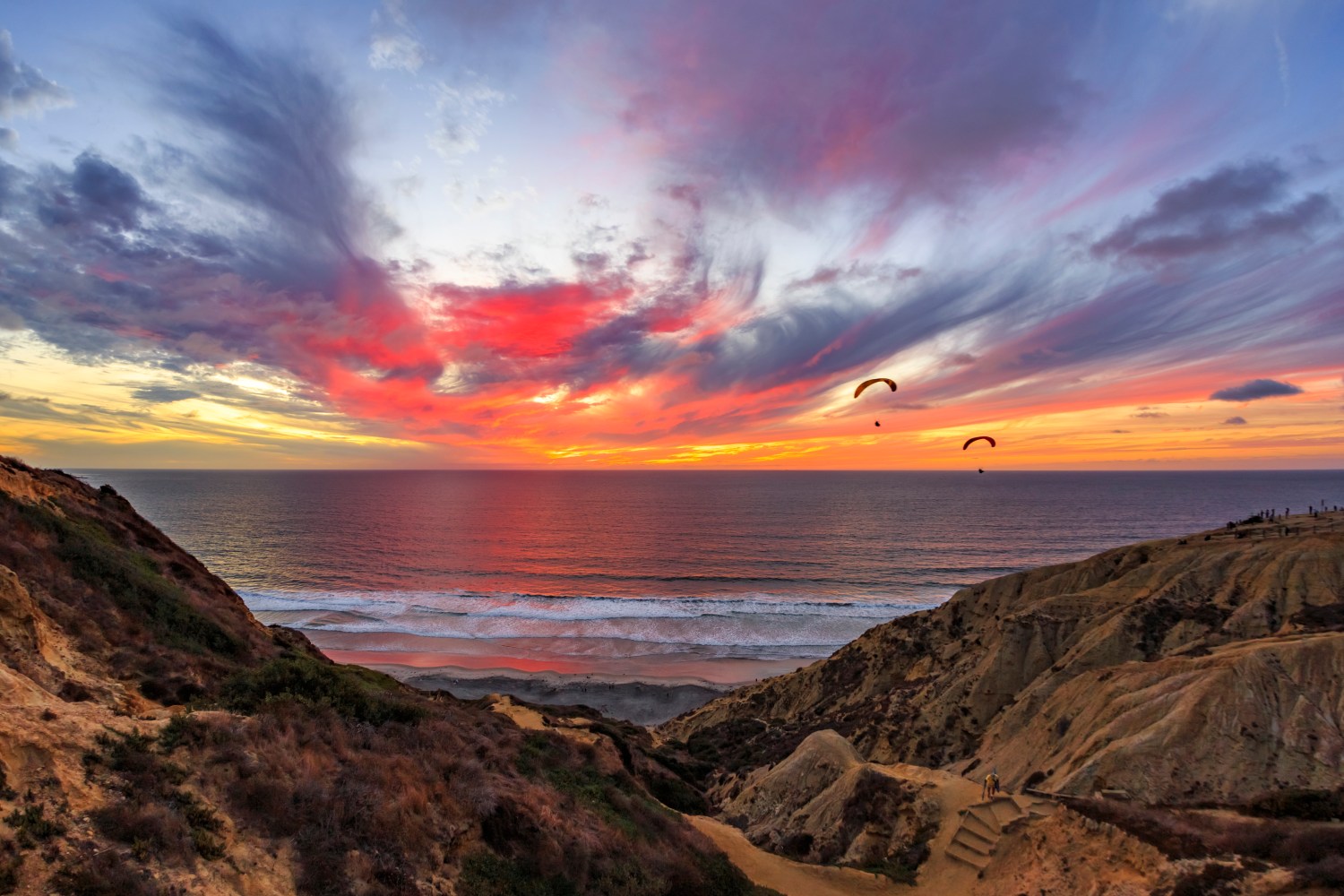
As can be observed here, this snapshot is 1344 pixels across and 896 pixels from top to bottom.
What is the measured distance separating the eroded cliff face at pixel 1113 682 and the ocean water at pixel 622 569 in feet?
57.8

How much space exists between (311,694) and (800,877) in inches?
600

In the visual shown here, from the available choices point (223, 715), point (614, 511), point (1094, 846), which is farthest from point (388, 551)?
point (1094, 846)

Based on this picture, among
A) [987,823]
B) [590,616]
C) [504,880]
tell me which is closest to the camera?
[504,880]

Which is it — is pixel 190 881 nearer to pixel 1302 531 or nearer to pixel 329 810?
pixel 329 810

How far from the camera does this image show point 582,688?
47.3 m

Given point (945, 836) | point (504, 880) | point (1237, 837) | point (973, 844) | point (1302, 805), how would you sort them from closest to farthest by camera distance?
point (504, 880) < point (1237, 837) < point (1302, 805) < point (973, 844) < point (945, 836)

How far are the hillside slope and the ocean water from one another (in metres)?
36.5

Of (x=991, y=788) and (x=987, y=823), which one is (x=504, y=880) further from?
(x=991, y=788)

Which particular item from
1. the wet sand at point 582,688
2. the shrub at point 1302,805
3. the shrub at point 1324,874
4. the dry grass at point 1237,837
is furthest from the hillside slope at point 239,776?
the wet sand at point 582,688

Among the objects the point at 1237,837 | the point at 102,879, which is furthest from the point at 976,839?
the point at 102,879

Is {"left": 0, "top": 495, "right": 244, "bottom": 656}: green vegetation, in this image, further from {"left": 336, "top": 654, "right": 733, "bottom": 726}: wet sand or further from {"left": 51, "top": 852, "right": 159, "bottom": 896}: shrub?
{"left": 336, "top": 654, "right": 733, "bottom": 726}: wet sand

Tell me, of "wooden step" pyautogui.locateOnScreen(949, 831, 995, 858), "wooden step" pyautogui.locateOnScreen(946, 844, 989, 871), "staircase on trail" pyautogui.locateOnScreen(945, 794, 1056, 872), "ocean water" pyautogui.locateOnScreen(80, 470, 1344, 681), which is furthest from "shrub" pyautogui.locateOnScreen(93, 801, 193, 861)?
"ocean water" pyautogui.locateOnScreen(80, 470, 1344, 681)

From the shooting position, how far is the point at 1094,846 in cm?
1441

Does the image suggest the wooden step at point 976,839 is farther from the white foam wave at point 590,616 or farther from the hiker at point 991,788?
the white foam wave at point 590,616
